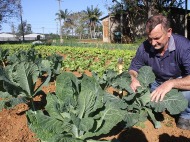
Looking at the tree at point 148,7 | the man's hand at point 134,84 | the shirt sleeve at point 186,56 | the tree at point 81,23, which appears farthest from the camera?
the tree at point 81,23

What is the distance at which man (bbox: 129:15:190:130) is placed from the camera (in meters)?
2.31

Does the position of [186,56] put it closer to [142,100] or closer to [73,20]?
[142,100]

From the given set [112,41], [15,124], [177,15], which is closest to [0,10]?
[112,41]

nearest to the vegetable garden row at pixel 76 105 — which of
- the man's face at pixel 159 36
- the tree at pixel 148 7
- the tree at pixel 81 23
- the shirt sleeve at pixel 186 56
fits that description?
the shirt sleeve at pixel 186 56

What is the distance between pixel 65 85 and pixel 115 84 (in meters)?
1.05

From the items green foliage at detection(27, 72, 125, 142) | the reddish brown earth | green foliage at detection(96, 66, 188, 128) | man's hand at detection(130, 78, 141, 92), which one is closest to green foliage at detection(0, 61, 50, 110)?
the reddish brown earth

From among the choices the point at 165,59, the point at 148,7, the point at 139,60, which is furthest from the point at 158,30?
the point at 148,7

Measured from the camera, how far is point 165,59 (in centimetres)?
267

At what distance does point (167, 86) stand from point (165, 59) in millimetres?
564

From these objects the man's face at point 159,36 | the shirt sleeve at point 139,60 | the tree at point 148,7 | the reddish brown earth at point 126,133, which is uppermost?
the tree at point 148,7

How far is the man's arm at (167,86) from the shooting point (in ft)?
7.45

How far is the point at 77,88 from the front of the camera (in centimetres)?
160

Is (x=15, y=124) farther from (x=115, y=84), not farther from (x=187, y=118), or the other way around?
(x=187, y=118)

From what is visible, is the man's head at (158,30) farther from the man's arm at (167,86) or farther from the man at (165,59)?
the man's arm at (167,86)
